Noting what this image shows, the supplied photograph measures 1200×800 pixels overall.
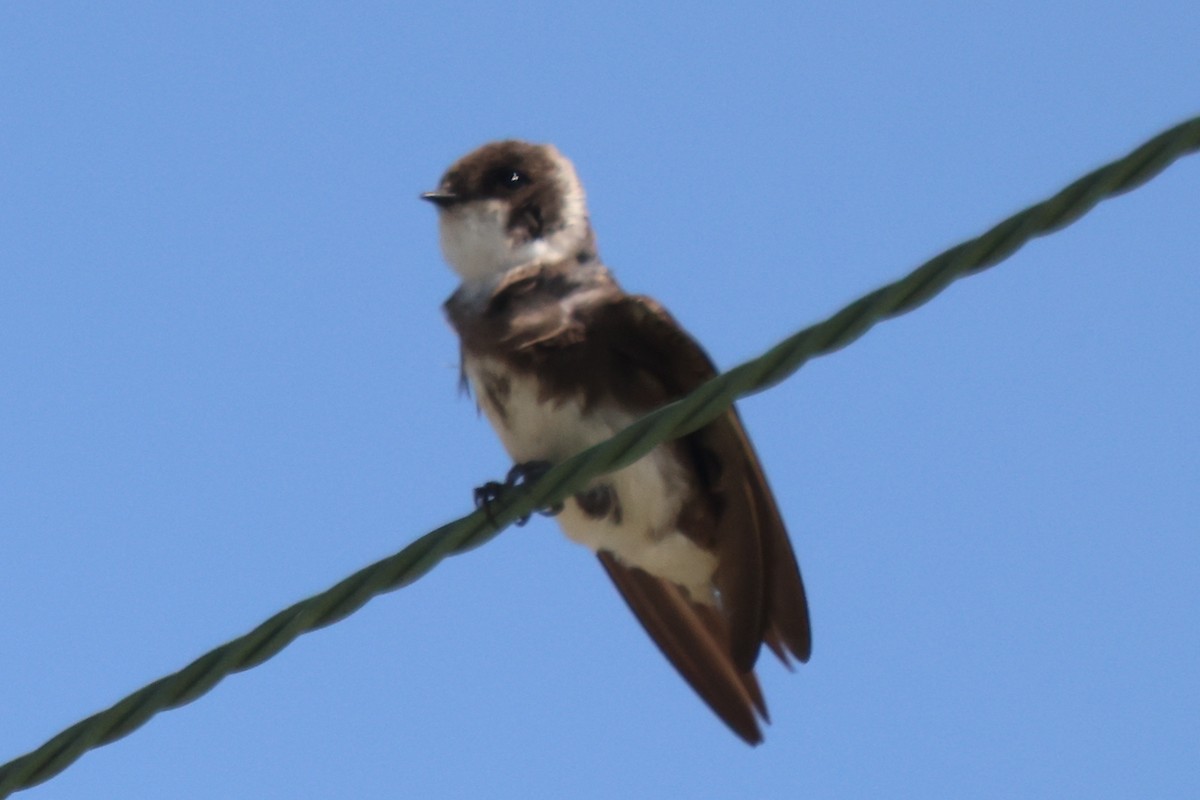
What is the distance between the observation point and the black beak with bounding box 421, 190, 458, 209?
6723mm

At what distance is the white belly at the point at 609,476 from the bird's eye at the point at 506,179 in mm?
964

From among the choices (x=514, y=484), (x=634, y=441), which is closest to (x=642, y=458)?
(x=514, y=484)

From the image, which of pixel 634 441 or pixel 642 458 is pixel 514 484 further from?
pixel 634 441

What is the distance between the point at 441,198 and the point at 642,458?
165cm

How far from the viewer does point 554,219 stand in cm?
655

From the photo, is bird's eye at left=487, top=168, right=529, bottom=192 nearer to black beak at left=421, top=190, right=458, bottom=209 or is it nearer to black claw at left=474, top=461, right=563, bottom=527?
black beak at left=421, top=190, right=458, bottom=209

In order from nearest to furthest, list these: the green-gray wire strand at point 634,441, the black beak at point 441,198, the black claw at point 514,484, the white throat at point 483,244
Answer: the green-gray wire strand at point 634,441 → the black claw at point 514,484 → the white throat at point 483,244 → the black beak at point 441,198

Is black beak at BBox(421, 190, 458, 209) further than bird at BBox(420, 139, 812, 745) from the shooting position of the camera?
Yes

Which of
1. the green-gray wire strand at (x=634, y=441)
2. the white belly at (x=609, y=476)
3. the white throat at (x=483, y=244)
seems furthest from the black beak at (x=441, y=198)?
the green-gray wire strand at (x=634, y=441)

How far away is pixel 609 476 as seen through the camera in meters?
5.92

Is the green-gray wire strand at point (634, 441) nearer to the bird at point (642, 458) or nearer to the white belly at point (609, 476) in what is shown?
the bird at point (642, 458)

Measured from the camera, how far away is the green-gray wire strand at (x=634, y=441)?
3.33m

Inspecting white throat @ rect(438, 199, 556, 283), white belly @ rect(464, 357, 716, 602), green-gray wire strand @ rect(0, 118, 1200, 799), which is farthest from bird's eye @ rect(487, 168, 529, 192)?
green-gray wire strand @ rect(0, 118, 1200, 799)

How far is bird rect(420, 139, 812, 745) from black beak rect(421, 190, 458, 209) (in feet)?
0.51
